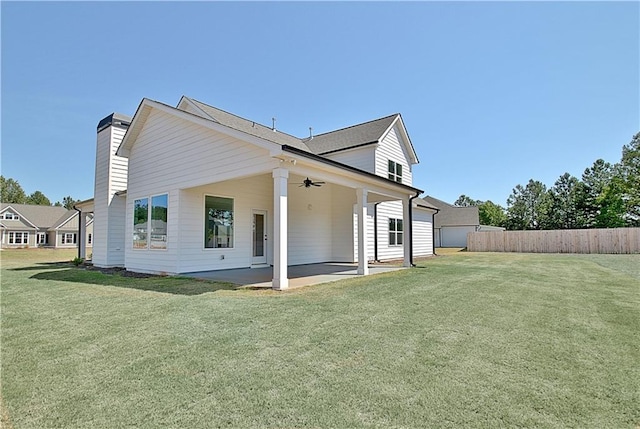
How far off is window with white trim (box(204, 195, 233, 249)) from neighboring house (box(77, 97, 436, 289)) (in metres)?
0.03

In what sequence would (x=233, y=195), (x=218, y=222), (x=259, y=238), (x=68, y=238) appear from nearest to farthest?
(x=218, y=222), (x=233, y=195), (x=259, y=238), (x=68, y=238)

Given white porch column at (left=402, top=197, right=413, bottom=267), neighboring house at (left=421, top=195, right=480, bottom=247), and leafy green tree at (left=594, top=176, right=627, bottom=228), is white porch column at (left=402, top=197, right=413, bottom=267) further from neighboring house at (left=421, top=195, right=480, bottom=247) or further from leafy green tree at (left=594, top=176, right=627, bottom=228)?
leafy green tree at (left=594, top=176, right=627, bottom=228)

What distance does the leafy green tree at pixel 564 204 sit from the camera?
41500 mm

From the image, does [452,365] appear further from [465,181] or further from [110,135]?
[465,181]

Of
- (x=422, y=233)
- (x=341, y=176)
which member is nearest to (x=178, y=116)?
(x=341, y=176)

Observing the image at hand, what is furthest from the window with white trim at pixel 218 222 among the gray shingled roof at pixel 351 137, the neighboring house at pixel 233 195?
the gray shingled roof at pixel 351 137

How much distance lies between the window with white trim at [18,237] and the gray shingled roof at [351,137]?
42608mm

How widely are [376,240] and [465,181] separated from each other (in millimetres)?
35263

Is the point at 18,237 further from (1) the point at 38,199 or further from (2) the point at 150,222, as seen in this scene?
(2) the point at 150,222

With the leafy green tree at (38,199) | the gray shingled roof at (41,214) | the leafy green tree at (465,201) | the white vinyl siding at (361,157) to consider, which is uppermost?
the leafy green tree at (465,201)

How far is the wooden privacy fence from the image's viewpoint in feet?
70.8

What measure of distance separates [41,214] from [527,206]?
6863 cm

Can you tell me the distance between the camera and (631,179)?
33531 millimetres

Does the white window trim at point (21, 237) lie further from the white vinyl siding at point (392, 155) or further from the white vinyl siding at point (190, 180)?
the white vinyl siding at point (392, 155)
